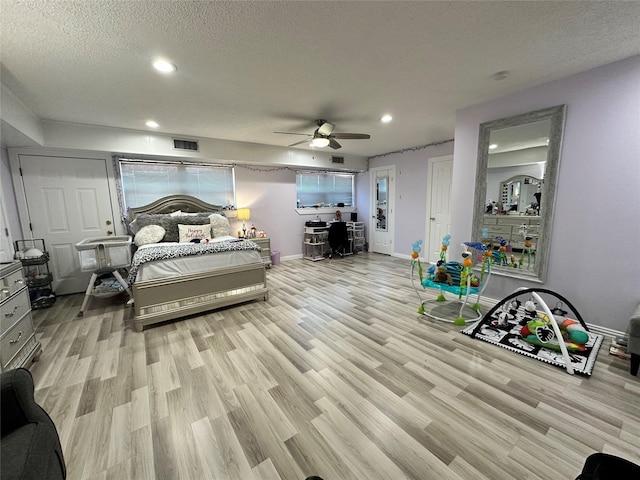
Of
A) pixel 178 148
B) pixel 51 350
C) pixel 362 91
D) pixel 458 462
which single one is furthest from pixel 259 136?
pixel 458 462

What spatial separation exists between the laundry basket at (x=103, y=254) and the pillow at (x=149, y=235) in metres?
0.23

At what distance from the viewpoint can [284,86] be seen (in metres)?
2.62

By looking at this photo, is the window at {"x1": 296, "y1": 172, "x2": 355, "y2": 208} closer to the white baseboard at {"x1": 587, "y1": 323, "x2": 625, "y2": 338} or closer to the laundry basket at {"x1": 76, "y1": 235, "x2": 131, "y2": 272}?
the laundry basket at {"x1": 76, "y1": 235, "x2": 131, "y2": 272}

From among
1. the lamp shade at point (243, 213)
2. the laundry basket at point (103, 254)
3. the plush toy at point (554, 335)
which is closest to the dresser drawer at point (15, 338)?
the laundry basket at point (103, 254)

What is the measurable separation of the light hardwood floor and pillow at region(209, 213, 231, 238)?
1.97m

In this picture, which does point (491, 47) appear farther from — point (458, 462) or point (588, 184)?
point (458, 462)

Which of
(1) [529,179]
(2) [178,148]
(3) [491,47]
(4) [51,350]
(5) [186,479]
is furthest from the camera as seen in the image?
(2) [178,148]

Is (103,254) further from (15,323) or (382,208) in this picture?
(382,208)

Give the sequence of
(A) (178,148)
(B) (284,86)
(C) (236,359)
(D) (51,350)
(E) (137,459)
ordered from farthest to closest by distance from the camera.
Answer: (A) (178,148)
(B) (284,86)
(D) (51,350)
(C) (236,359)
(E) (137,459)

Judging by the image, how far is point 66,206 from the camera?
3906 mm

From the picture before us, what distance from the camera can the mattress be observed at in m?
2.83

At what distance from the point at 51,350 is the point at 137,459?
6.18ft

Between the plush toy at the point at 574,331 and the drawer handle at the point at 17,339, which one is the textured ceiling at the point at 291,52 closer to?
the drawer handle at the point at 17,339

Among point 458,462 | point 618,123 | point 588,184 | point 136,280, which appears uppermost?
point 618,123
